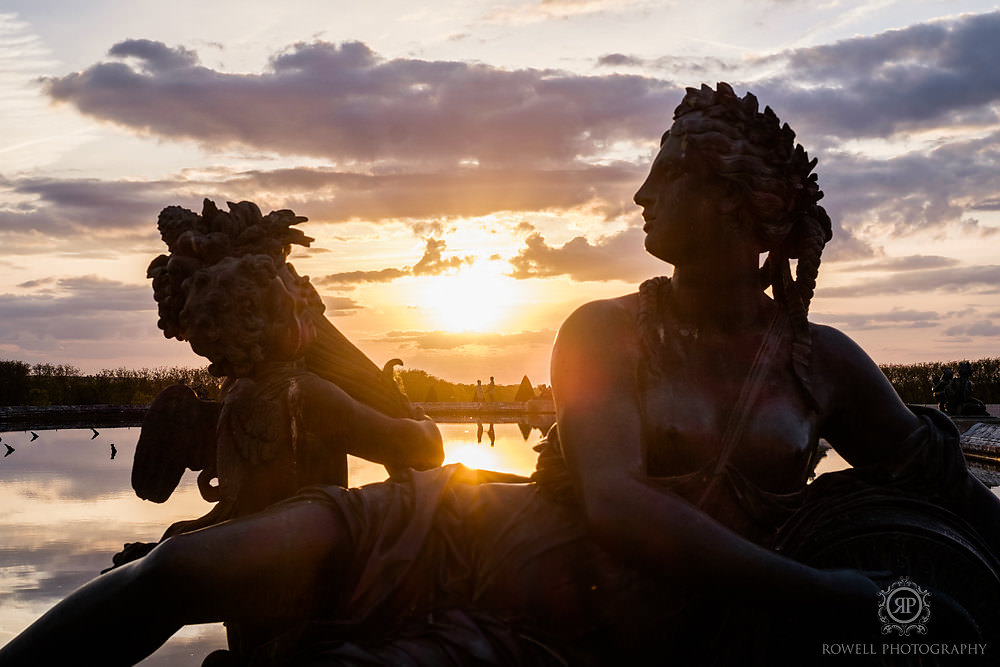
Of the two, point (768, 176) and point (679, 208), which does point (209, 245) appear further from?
point (768, 176)

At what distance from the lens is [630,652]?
3268 mm

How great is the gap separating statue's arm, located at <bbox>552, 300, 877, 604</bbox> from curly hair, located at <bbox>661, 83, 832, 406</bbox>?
2.21 feet

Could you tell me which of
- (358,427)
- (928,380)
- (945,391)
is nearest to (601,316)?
(358,427)

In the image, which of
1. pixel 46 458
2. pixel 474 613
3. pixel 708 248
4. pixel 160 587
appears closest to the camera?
pixel 160 587

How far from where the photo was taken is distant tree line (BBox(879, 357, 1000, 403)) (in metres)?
39.1

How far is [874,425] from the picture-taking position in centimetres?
362

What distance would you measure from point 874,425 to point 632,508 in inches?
45.2

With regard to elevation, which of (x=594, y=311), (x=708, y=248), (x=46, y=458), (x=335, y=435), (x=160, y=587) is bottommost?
(x=46, y=458)

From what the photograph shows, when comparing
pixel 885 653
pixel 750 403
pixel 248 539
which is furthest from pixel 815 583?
pixel 248 539

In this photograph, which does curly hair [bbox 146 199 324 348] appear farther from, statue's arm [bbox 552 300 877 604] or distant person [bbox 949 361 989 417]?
distant person [bbox 949 361 989 417]

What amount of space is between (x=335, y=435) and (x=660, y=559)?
1.47m

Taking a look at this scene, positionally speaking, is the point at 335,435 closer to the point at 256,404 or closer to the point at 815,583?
the point at 256,404

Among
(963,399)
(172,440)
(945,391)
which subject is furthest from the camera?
(945,391)

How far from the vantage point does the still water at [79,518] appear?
22.0 ft
